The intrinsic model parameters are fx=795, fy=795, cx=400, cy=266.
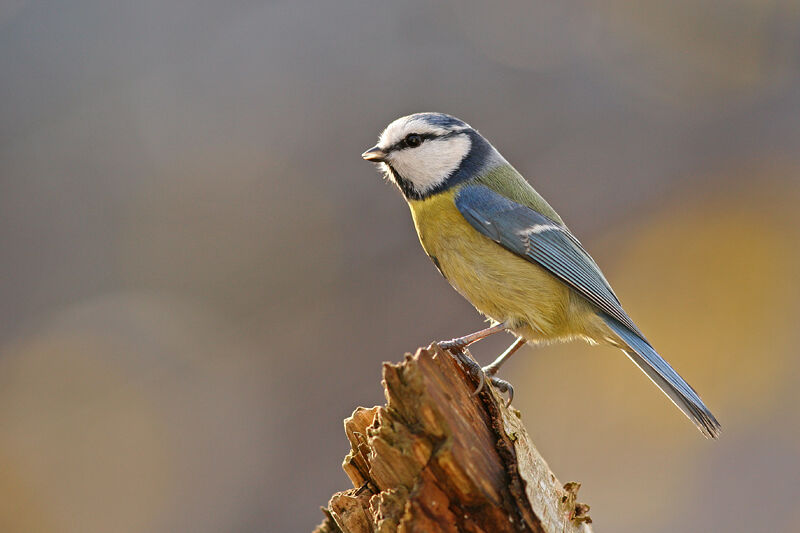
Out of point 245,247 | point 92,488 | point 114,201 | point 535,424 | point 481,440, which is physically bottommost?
point 481,440

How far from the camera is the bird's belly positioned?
254 centimetres

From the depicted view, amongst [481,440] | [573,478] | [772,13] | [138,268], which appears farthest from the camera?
[772,13]

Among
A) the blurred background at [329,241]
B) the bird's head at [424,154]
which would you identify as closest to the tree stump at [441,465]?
the bird's head at [424,154]

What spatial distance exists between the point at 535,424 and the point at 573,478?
45cm

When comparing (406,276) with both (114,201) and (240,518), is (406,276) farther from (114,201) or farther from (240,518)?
(114,201)

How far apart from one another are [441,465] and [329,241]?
4.12 m

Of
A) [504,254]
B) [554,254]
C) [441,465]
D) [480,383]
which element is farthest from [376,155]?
[441,465]

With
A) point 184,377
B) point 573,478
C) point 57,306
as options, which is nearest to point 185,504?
point 184,377

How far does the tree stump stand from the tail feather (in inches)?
27.7

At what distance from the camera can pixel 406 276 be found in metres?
5.48

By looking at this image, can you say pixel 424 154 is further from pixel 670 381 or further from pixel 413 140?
pixel 670 381

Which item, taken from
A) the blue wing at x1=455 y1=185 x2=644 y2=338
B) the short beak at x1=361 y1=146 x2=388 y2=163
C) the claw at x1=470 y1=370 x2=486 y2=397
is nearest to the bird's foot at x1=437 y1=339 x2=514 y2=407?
the claw at x1=470 y1=370 x2=486 y2=397

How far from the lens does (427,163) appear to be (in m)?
2.76

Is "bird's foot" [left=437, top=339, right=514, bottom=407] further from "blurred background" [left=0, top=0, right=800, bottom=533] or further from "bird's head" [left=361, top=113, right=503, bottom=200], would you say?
"blurred background" [left=0, top=0, right=800, bottom=533]
